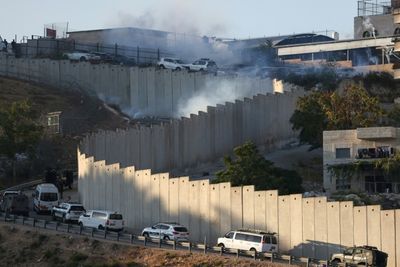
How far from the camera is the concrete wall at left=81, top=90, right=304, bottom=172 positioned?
3415 inches

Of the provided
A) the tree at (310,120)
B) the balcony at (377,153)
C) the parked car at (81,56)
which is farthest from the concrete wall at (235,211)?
the parked car at (81,56)

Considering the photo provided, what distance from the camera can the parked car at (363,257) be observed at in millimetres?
61094

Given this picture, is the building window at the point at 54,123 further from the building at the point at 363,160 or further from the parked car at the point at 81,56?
the building at the point at 363,160

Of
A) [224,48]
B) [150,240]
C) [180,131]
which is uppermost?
[224,48]

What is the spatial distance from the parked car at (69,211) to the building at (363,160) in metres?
15.9

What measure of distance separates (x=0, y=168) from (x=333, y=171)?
24.8 metres

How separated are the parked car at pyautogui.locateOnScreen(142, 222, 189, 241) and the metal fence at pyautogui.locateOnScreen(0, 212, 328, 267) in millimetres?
947

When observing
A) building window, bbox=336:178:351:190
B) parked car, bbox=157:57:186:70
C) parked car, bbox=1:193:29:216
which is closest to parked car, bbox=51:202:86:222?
parked car, bbox=1:193:29:216

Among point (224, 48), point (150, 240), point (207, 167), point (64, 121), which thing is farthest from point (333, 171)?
point (224, 48)

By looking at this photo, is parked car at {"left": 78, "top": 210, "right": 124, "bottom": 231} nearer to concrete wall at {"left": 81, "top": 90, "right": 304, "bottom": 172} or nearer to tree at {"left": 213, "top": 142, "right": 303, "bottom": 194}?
tree at {"left": 213, "top": 142, "right": 303, "bottom": 194}

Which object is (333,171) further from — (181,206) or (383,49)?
(383,49)

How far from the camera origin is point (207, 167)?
9206cm

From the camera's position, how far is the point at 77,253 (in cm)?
7069

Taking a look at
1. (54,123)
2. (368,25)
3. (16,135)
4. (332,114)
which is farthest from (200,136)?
(368,25)
